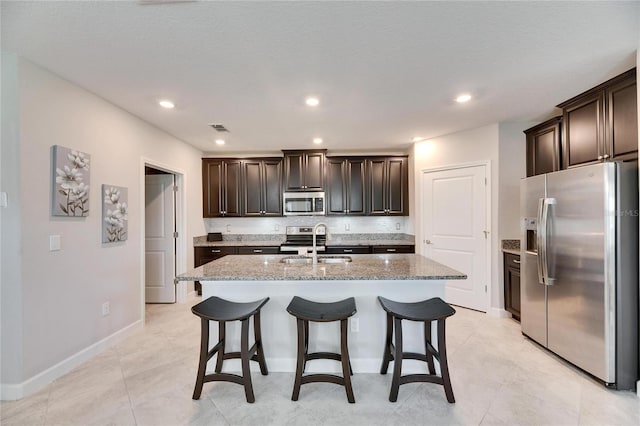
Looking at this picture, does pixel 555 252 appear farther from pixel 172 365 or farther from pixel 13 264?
pixel 13 264

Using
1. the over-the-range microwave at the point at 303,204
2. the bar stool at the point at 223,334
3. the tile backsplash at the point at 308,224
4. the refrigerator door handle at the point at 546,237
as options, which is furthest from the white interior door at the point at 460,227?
the bar stool at the point at 223,334

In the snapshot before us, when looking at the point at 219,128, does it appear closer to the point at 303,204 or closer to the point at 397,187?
the point at 303,204

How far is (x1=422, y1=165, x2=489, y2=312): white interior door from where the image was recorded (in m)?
3.81

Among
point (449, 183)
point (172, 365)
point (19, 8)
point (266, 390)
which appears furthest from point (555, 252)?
point (19, 8)

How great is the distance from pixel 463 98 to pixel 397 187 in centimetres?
222

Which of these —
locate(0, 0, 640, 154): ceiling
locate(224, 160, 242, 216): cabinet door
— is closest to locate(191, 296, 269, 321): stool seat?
locate(0, 0, 640, 154): ceiling

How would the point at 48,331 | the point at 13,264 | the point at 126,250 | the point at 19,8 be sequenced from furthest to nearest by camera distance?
the point at 126,250, the point at 48,331, the point at 13,264, the point at 19,8

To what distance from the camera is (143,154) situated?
3.44 metres

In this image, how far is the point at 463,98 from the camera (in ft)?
9.29

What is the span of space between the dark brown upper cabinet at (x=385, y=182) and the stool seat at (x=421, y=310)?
2.82 metres

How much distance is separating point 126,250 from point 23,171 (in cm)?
126

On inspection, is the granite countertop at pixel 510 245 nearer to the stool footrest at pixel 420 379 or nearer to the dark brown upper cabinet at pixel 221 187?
the stool footrest at pixel 420 379

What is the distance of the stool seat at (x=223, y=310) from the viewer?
2.00 meters

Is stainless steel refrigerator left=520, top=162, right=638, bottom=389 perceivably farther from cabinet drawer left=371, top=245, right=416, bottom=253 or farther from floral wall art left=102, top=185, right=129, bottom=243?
floral wall art left=102, top=185, right=129, bottom=243
